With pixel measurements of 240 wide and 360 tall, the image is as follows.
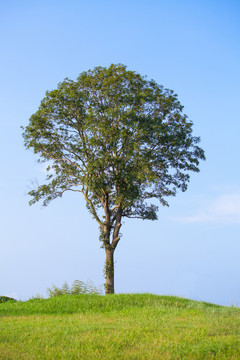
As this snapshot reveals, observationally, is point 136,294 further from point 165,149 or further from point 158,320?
point 165,149

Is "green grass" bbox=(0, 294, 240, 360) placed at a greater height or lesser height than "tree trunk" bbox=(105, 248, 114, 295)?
lesser

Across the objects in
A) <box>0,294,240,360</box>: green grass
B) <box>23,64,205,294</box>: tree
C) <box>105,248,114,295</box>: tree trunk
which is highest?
<box>23,64,205,294</box>: tree

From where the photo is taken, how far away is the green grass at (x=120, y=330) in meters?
9.50

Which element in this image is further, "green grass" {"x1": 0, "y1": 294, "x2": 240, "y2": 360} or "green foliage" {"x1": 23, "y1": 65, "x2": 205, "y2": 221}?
"green foliage" {"x1": 23, "y1": 65, "x2": 205, "y2": 221}

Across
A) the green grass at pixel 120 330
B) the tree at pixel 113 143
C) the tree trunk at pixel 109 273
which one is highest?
the tree at pixel 113 143

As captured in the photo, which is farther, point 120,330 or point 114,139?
point 114,139

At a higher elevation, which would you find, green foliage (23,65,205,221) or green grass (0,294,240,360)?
green foliage (23,65,205,221)

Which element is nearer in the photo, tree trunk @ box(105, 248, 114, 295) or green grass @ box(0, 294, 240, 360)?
green grass @ box(0, 294, 240, 360)

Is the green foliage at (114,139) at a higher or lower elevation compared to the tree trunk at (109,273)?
higher

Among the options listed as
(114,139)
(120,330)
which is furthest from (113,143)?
(120,330)

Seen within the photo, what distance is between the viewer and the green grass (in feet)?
31.2

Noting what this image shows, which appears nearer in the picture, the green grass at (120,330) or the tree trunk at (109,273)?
the green grass at (120,330)

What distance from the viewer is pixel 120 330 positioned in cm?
1152

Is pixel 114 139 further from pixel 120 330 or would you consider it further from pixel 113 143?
pixel 120 330
